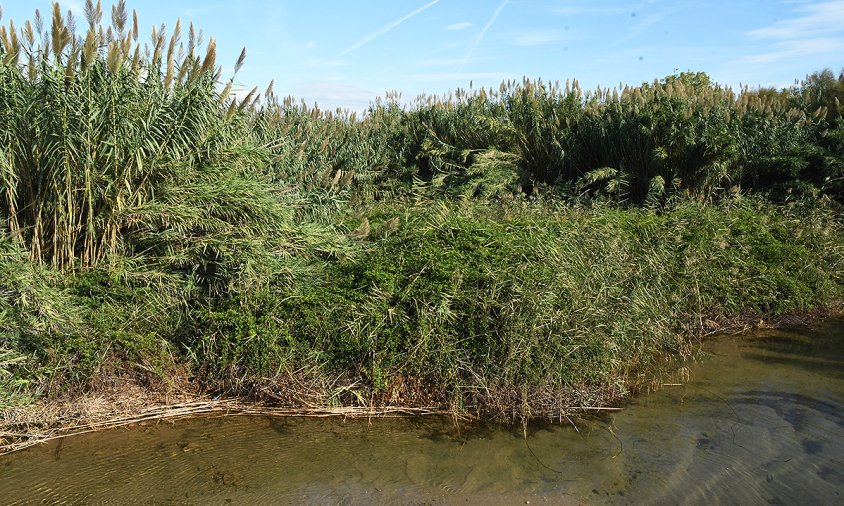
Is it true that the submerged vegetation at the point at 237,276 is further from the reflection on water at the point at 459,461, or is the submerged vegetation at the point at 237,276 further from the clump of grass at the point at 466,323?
the reflection on water at the point at 459,461

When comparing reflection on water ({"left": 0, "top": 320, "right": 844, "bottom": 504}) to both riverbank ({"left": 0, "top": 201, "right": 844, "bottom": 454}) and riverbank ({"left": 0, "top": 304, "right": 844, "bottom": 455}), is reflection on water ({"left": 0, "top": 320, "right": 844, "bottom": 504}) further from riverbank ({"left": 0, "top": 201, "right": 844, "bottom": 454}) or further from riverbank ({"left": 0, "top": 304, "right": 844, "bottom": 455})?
riverbank ({"left": 0, "top": 201, "right": 844, "bottom": 454})

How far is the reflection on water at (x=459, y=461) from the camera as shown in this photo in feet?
13.8

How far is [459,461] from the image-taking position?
4594mm

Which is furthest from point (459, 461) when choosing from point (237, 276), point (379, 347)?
point (237, 276)

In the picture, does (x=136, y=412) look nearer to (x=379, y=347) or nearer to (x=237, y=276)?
(x=237, y=276)

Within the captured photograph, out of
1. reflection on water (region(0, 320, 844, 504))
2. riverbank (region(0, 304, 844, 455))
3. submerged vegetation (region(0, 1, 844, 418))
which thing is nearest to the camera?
reflection on water (region(0, 320, 844, 504))

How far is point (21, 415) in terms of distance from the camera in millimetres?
4539

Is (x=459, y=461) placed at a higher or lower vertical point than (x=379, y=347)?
lower

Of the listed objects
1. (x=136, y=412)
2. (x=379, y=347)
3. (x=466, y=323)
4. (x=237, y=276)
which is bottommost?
(x=136, y=412)

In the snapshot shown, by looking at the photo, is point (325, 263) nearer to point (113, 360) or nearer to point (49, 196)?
point (113, 360)

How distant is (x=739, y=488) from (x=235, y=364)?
12.0ft

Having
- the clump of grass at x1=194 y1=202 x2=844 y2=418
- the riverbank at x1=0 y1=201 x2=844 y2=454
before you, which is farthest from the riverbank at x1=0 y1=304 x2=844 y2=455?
the clump of grass at x1=194 y1=202 x2=844 y2=418

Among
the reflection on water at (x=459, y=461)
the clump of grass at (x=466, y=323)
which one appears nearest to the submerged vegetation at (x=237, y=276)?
the clump of grass at (x=466, y=323)

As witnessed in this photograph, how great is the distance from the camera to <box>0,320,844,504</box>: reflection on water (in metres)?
4.20
